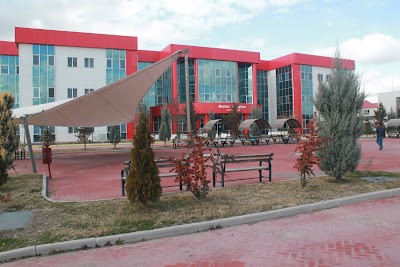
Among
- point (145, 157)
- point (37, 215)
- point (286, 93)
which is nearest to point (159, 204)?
point (145, 157)

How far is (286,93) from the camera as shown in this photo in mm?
62594

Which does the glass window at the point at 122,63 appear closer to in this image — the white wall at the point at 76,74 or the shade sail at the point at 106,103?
the white wall at the point at 76,74

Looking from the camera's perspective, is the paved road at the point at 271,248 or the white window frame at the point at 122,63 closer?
the paved road at the point at 271,248

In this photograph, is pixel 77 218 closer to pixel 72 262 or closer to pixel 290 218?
pixel 72 262

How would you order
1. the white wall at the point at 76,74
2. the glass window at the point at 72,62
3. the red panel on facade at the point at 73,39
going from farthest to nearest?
1. the glass window at the point at 72,62
2. the white wall at the point at 76,74
3. the red panel on facade at the point at 73,39

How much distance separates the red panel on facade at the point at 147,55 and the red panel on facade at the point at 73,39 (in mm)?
5722

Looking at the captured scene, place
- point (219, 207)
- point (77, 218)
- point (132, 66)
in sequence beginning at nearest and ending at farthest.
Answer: point (77, 218) → point (219, 207) → point (132, 66)

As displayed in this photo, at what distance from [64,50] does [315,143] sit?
41.5m

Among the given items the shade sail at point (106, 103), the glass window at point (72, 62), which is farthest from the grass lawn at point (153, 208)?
the glass window at point (72, 62)

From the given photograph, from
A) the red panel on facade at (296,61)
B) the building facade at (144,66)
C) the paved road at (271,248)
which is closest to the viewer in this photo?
the paved road at (271,248)

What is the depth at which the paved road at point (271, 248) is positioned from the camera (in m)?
4.42

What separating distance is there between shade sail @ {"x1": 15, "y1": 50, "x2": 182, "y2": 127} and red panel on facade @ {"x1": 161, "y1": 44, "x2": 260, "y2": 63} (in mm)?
31124

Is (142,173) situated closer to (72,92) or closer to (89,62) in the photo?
(72,92)

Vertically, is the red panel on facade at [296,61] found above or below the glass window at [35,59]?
above
